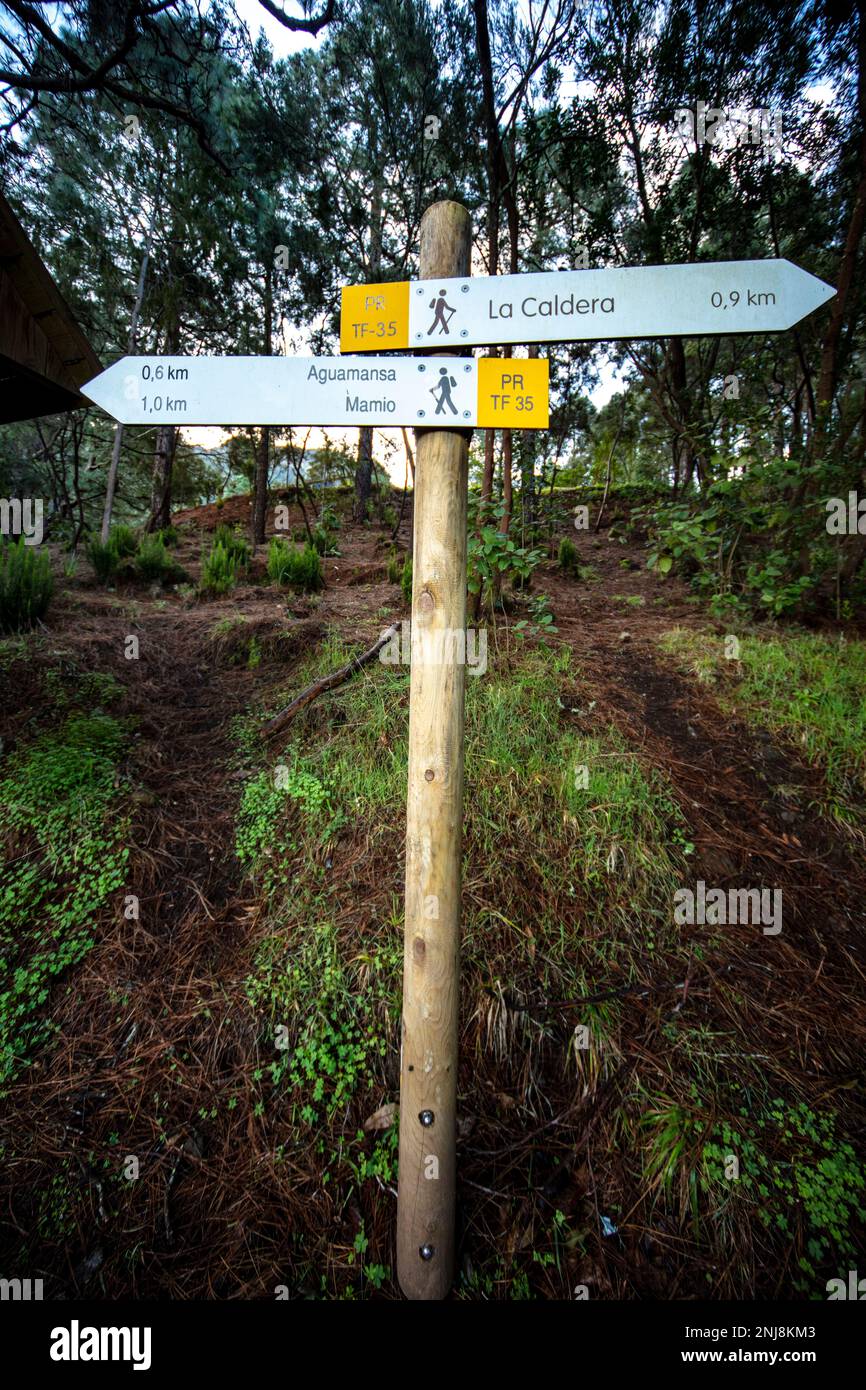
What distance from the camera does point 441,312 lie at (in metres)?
1.47

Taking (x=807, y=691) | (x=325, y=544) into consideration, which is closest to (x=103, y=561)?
(x=325, y=544)

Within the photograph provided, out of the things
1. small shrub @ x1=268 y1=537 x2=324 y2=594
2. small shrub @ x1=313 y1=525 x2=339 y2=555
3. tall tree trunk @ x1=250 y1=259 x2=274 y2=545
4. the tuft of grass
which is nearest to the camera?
the tuft of grass

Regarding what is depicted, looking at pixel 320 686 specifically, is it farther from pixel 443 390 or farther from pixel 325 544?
pixel 325 544

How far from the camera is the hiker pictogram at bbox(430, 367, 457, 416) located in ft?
4.78

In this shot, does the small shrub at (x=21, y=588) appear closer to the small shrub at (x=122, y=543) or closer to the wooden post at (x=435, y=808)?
the small shrub at (x=122, y=543)

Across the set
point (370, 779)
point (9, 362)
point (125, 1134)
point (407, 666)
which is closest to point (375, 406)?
point (9, 362)

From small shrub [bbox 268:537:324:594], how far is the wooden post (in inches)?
178

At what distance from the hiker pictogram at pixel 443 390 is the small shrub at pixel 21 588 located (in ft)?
14.2

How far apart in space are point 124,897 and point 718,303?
10.7ft

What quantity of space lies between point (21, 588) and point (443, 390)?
14.4 ft

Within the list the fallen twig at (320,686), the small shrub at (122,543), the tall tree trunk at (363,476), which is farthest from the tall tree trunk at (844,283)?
the tall tree trunk at (363,476)

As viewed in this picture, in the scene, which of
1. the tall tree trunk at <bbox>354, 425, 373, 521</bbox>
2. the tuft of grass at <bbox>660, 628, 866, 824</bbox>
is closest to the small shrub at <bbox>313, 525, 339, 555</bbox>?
the tall tree trunk at <bbox>354, 425, 373, 521</bbox>

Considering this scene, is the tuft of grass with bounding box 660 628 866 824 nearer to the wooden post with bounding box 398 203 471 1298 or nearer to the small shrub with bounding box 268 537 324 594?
the wooden post with bounding box 398 203 471 1298
